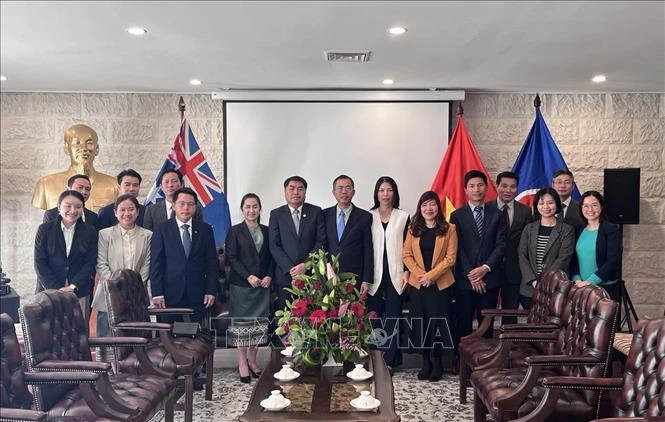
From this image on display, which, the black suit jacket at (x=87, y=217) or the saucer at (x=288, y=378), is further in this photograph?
the black suit jacket at (x=87, y=217)

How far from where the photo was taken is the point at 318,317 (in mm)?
2770

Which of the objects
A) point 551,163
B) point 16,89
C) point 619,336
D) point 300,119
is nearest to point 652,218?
point 551,163

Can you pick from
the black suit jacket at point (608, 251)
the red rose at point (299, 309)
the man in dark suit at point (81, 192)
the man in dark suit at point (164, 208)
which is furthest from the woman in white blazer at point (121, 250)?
the black suit jacket at point (608, 251)

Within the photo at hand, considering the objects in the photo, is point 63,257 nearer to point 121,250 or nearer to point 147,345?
point 121,250

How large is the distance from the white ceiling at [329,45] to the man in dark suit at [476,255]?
1054mm

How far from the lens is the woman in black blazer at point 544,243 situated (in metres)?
3.94

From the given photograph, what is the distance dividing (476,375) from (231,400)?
1660 millimetres

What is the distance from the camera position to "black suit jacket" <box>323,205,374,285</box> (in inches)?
167

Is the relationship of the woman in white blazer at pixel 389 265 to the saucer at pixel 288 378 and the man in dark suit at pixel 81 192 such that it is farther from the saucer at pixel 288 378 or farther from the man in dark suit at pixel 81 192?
the man in dark suit at pixel 81 192

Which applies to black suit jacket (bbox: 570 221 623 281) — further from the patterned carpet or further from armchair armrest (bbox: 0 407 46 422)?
armchair armrest (bbox: 0 407 46 422)

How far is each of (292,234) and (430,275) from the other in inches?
40.6

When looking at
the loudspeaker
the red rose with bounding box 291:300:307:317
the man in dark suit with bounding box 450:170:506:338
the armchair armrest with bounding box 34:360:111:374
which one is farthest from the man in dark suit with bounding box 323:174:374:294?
the loudspeaker

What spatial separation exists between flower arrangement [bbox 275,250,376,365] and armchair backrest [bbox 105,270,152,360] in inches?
35.7

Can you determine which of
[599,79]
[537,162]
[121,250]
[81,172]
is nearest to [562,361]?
[121,250]
